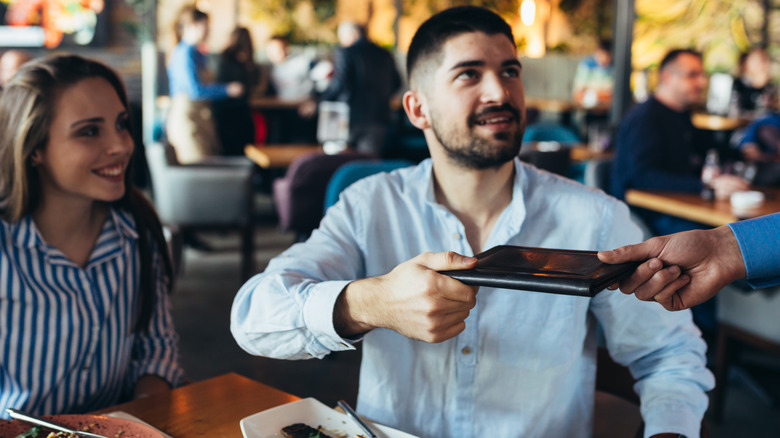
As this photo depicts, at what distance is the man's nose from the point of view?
1.45 m

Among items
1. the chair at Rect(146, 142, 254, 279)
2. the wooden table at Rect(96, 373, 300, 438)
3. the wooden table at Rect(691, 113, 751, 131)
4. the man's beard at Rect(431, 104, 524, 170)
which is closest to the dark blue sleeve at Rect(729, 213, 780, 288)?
the man's beard at Rect(431, 104, 524, 170)

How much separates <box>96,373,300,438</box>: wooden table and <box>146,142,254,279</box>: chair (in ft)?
11.1

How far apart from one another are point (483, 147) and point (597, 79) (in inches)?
351

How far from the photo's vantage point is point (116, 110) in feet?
5.43

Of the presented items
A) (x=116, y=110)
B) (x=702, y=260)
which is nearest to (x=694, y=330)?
(x=702, y=260)

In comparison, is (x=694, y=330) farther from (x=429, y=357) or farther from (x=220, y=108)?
(x=220, y=108)

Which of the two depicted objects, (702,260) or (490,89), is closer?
(702,260)

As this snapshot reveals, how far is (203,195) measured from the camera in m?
4.63

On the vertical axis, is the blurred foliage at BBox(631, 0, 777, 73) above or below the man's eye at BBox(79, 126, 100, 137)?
above

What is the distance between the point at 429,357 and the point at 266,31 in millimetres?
9542

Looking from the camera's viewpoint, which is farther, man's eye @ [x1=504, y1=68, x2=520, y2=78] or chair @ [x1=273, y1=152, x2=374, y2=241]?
chair @ [x1=273, y1=152, x2=374, y2=241]

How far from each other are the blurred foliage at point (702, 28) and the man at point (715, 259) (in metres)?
7.96

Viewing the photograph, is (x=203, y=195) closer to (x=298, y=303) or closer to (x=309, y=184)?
(x=309, y=184)

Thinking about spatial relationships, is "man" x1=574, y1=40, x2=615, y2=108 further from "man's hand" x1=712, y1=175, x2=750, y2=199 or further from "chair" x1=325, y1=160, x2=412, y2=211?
"chair" x1=325, y1=160, x2=412, y2=211
